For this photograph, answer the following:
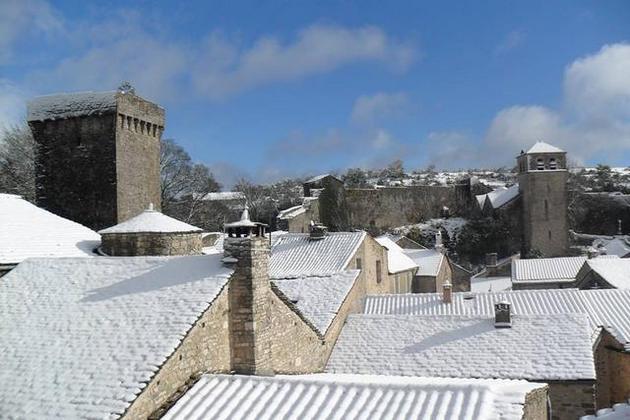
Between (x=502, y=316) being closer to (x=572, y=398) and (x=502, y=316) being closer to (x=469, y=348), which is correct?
(x=469, y=348)

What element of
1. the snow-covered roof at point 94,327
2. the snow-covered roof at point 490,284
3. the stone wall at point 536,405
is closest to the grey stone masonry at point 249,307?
the snow-covered roof at point 94,327

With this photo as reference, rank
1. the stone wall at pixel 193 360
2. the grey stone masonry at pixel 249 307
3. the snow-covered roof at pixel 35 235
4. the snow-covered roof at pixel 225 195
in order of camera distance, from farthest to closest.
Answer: the snow-covered roof at pixel 225 195 < the snow-covered roof at pixel 35 235 < the grey stone masonry at pixel 249 307 < the stone wall at pixel 193 360

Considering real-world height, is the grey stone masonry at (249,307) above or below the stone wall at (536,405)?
above

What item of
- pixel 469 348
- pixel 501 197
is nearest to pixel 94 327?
pixel 469 348

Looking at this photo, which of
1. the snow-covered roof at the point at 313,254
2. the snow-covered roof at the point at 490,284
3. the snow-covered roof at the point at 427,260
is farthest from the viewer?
the snow-covered roof at the point at 490,284

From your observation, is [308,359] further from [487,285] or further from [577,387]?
[487,285]

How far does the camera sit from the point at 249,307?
10133 mm

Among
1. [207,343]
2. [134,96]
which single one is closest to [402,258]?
[134,96]

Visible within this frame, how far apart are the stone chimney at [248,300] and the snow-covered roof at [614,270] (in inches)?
869

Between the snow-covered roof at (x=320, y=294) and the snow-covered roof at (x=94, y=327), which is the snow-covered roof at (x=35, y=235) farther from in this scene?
the snow-covered roof at (x=320, y=294)

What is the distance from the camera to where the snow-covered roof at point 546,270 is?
35.1 m

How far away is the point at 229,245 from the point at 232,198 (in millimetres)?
53529

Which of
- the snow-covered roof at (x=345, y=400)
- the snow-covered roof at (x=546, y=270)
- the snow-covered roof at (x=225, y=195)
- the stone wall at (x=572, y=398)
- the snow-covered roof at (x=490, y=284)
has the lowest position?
the snow-covered roof at (x=490, y=284)

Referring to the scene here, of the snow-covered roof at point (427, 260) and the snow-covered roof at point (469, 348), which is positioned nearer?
the snow-covered roof at point (469, 348)
